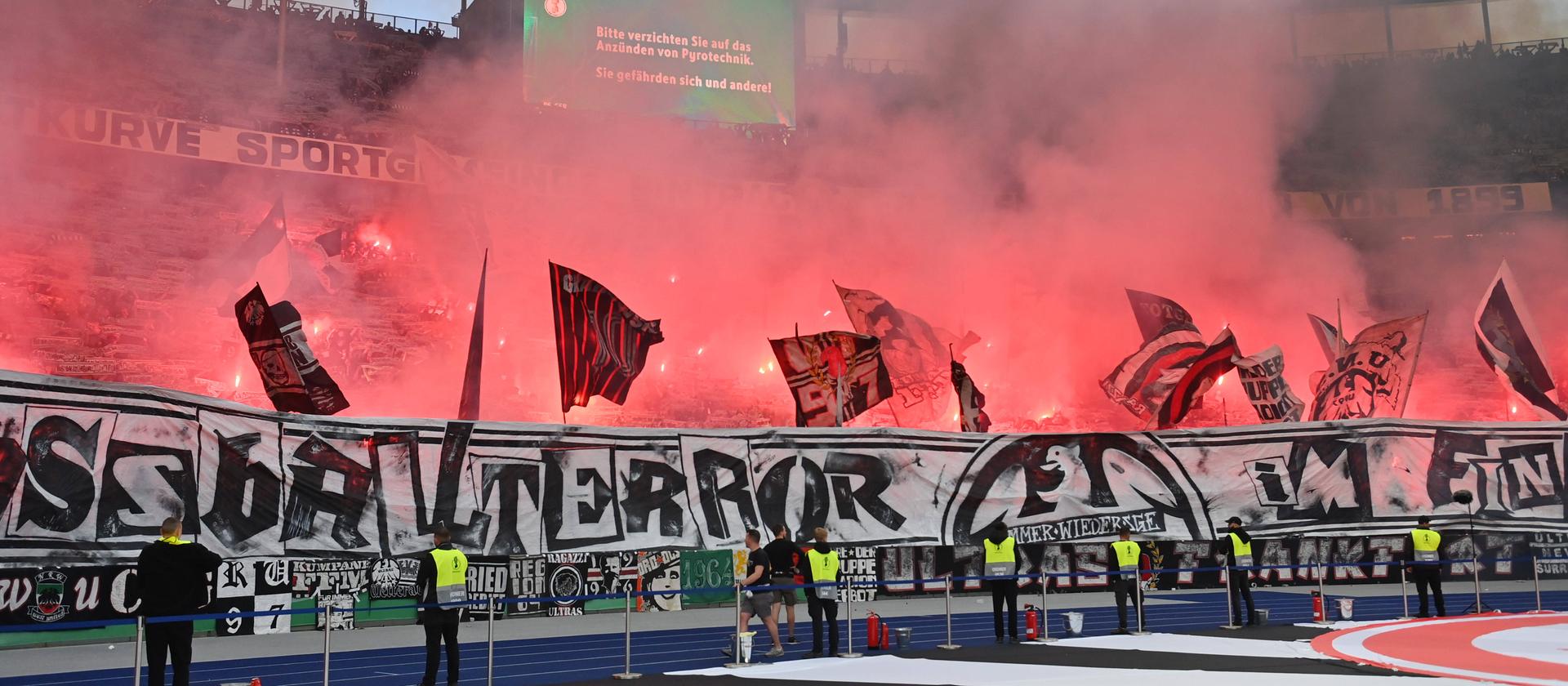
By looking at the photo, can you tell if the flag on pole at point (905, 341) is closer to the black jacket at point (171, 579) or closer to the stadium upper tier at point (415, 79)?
the stadium upper tier at point (415, 79)

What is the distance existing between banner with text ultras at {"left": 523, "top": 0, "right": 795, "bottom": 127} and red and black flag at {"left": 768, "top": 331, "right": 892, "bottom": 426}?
11.0 meters

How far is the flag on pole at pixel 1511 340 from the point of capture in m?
24.0

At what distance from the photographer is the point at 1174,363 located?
23219 mm

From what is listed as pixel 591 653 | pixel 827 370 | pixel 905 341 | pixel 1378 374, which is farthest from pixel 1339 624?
pixel 1378 374

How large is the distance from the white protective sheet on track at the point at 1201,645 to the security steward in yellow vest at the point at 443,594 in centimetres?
599

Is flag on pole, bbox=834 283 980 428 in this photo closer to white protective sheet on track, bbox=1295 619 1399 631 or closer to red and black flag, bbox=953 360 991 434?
red and black flag, bbox=953 360 991 434

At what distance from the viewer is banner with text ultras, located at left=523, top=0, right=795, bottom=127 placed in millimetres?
28703

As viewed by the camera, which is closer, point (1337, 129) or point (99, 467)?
point (99, 467)

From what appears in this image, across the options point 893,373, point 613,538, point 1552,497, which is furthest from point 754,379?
point 1552,497

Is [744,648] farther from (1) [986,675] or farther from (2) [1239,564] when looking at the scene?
(2) [1239,564]

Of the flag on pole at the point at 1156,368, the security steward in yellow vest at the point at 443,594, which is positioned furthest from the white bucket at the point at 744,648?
the flag on pole at the point at 1156,368

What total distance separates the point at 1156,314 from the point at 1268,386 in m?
2.70

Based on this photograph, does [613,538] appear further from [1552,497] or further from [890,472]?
[1552,497]

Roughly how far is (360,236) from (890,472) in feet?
56.1
